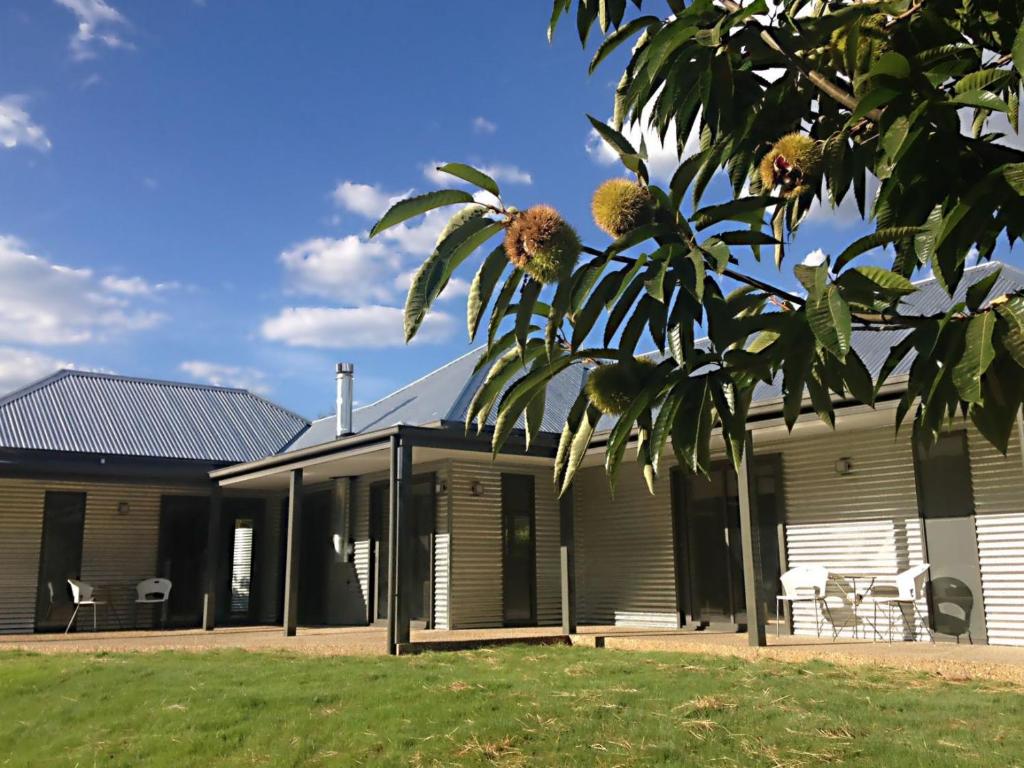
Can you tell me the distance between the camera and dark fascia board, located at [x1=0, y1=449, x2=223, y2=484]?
1409 centimetres

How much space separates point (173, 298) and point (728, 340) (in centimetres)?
2307

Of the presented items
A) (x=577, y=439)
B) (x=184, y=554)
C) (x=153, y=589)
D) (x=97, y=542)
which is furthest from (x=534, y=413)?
(x=184, y=554)

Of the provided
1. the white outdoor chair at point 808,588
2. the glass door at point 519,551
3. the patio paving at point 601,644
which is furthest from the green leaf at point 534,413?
the glass door at point 519,551

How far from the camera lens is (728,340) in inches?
61.9

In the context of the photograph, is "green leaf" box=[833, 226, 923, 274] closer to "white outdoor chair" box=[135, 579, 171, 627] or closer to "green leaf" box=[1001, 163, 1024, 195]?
"green leaf" box=[1001, 163, 1024, 195]

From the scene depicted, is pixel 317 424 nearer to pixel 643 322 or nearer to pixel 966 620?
pixel 966 620

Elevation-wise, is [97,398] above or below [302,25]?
below

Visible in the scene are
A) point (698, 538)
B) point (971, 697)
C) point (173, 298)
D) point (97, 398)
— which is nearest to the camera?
point (971, 697)

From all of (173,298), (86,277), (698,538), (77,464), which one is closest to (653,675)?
(698,538)

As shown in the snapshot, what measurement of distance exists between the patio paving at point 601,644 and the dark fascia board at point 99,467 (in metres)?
2.46

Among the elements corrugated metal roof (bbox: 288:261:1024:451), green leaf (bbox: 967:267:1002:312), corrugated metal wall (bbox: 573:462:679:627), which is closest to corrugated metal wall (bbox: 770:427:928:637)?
corrugated metal roof (bbox: 288:261:1024:451)

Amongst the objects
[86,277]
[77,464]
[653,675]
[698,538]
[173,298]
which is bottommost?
[653,675]

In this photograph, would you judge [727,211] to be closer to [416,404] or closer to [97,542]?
[416,404]

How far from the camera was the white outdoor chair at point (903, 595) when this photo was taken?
10.4 metres
